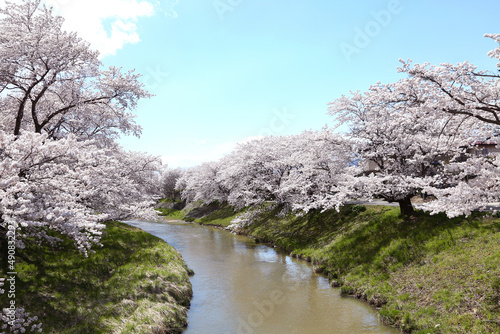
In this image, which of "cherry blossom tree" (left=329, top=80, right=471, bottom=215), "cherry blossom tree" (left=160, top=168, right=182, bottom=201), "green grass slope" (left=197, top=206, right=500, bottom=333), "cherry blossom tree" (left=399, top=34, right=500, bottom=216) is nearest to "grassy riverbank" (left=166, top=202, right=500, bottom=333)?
"green grass slope" (left=197, top=206, right=500, bottom=333)

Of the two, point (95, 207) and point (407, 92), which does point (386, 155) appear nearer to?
point (407, 92)

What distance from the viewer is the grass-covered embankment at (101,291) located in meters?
10.4

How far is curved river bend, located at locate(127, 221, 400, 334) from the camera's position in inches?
512

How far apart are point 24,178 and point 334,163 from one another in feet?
77.0

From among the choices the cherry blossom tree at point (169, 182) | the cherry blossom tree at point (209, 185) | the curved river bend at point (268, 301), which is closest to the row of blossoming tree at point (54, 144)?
the curved river bend at point (268, 301)

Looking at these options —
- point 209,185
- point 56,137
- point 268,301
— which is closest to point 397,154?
point 268,301

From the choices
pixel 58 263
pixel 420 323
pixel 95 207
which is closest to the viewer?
pixel 420 323

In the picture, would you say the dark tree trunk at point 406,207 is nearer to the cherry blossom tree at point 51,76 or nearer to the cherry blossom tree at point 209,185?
the cherry blossom tree at point 51,76

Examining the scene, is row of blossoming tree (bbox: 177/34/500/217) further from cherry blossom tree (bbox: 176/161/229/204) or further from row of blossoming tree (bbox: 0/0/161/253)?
cherry blossom tree (bbox: 176/161/229/204)

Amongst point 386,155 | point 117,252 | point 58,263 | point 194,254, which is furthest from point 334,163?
point 58,263

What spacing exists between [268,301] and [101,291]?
8062 millimetres

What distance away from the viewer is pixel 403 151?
20.9 meters

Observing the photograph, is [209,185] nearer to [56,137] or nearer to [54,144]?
[56,137]

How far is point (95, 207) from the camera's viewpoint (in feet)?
46.6
